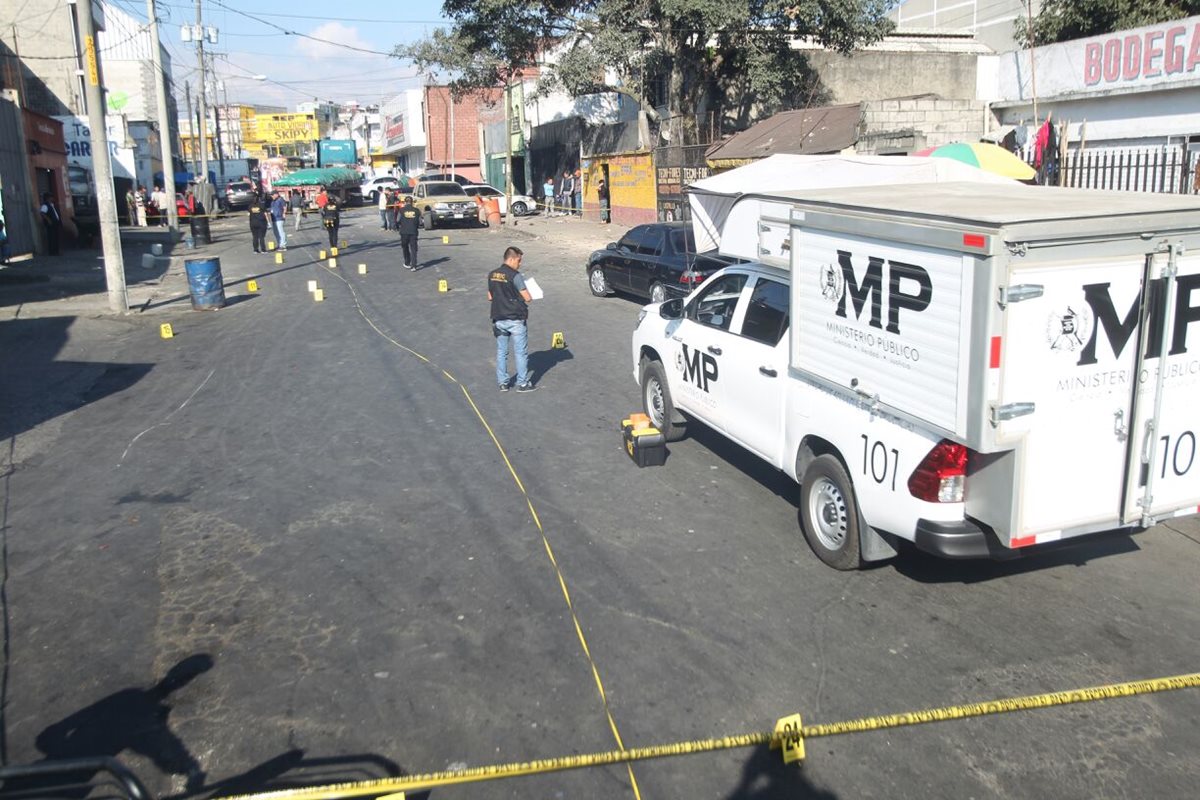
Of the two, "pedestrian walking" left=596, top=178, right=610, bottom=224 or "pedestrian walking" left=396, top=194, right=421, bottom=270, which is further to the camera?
"pedestrian walking" left=596, top=178, right=610, bottom=224

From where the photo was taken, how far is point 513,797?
4.11 meters

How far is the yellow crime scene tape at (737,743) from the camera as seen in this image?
3928mm

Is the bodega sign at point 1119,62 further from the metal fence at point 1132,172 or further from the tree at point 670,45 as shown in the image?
the tree at point 670,45

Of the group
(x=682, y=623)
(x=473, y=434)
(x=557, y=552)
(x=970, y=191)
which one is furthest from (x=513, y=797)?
(x=473, y=434)

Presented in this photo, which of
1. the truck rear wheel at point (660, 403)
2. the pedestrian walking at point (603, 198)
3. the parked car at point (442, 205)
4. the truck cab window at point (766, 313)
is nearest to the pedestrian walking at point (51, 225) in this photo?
the parked car at point (442, 205)

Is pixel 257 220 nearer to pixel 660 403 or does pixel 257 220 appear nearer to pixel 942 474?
pixel 660 403

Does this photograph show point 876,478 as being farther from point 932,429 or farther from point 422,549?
point 422,549

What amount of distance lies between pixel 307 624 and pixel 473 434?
415 cm

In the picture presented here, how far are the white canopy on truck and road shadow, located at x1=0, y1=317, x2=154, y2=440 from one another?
7.92 meters

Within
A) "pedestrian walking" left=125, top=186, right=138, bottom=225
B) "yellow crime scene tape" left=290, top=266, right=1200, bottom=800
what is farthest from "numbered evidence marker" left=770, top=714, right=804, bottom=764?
"pedestrian walking" left=125, top=186, right=138, bottom=225

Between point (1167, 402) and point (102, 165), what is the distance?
18.6m

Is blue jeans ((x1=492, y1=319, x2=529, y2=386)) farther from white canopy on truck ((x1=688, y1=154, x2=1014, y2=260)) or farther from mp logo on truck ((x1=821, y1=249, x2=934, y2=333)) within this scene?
mp logo on truck ((x1=821, y1=249, x2=934, y2=333))

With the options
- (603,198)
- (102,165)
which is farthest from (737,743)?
(603,198)

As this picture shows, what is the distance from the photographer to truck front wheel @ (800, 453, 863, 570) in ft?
20.1
